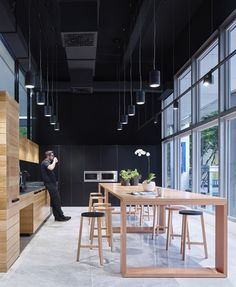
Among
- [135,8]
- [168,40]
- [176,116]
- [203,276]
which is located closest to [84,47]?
[135,8]

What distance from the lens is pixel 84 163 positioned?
1219cm

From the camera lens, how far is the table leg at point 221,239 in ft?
13.9

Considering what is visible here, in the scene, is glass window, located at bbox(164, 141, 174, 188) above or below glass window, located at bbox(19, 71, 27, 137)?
below

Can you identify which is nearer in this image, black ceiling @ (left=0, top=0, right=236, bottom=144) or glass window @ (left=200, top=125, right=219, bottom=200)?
black ceiling @ (left=0, top=0, right=236, bottom=144)

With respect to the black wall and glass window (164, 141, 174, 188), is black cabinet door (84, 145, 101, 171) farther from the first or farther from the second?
glass window (164, 141, 174, 188)

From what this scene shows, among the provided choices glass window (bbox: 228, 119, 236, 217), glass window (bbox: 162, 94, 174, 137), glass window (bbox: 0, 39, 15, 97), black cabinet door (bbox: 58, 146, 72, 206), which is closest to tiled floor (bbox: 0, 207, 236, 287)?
glass window (bbox: 228, 119, 236, 217)

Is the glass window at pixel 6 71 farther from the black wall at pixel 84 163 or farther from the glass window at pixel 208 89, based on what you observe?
the glass window at pixel 208 89

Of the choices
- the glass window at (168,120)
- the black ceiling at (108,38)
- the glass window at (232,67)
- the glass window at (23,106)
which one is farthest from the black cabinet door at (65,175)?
the glass window at (232,67)

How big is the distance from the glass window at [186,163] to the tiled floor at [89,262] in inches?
111

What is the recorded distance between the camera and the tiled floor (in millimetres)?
3996

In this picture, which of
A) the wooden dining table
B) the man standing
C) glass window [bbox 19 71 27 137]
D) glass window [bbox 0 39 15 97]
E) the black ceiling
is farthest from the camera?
glass window [bbox 19 71 27 137]

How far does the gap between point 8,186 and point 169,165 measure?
26.7 feet

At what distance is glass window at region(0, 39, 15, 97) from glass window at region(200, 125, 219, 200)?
4398 mm

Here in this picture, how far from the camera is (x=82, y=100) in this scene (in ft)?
41.2
